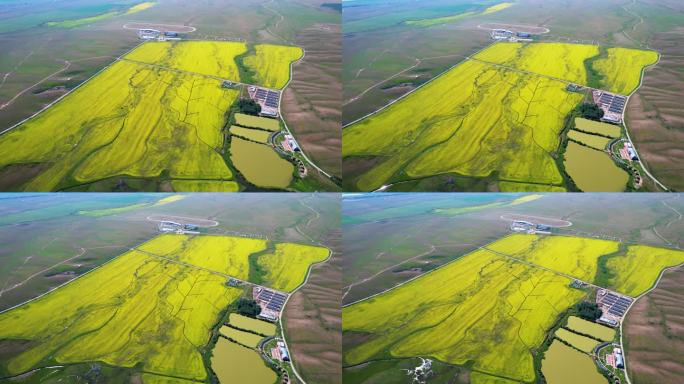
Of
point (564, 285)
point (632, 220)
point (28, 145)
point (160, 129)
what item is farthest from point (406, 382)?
point (28, 145)

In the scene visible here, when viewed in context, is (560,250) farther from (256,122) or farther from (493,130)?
(256,122)

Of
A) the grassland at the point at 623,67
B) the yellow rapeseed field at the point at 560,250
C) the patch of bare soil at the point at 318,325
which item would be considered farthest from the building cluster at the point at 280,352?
the grassland at the point at 623,67

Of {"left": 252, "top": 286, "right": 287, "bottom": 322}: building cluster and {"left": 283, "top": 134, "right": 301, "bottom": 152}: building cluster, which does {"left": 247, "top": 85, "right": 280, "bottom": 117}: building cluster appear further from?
{"left": 252, "top": 286, "right": 287, "bottom": 322}: building cluster

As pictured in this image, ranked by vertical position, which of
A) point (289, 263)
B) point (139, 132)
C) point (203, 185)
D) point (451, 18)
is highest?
point (451, 18)

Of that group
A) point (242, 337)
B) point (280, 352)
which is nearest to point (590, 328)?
point (280, 352)

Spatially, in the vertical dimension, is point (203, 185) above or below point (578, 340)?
above

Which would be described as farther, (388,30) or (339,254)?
(388,30)

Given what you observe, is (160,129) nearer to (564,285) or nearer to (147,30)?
(147,30)
